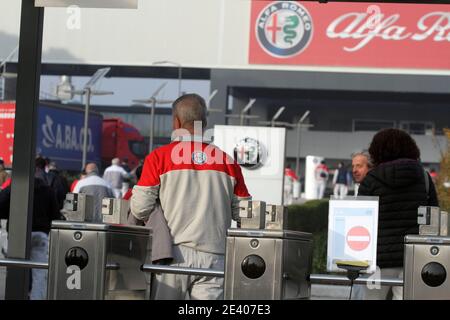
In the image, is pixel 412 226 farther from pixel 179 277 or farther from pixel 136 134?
pixel 136 134

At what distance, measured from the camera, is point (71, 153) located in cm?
3647

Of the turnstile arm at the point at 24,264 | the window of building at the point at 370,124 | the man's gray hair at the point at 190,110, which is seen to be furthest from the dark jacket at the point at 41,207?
the window of building at the point at 370,124

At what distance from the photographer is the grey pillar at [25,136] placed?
21.9 feet

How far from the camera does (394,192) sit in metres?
6.29

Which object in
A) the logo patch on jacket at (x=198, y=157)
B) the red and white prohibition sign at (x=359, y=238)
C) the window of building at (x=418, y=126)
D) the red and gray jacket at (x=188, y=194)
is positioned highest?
the window of building at (x=418, y=126)

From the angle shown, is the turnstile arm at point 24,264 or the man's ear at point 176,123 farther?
the man's ear at point 176,123

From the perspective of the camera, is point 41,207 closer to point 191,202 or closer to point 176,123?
point 176,123

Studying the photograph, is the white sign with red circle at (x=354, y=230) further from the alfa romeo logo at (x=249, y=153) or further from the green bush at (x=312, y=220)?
the alfa romeo logo at (x=249, y=153)

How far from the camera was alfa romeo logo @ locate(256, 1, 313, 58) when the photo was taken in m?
39.2

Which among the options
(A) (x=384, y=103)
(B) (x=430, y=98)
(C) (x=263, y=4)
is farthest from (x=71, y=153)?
(A) (x=384, y=103)

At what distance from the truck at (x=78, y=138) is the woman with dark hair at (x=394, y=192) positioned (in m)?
A: 23.4

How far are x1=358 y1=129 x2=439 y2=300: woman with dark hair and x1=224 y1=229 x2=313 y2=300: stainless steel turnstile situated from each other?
134 centimetres

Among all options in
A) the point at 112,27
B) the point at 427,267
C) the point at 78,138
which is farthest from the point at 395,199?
the point at 78,138

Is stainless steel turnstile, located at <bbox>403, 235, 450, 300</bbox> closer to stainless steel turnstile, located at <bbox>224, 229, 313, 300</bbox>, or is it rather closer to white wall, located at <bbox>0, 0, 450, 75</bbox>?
stainless steel turnstile, located at <bbox>224, 229, 313, 300</bbox>
